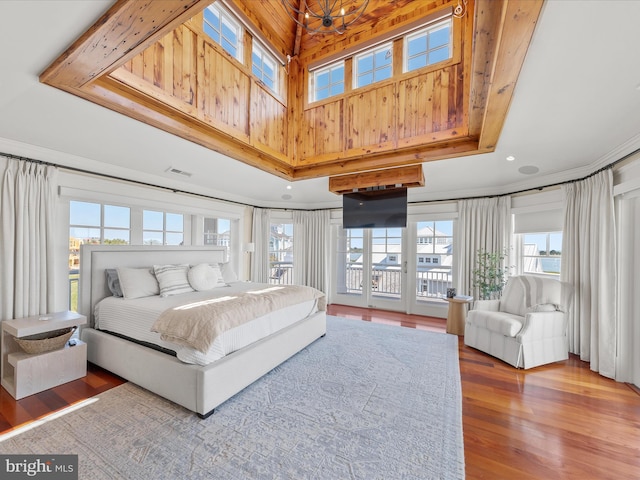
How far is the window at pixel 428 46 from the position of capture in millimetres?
3480

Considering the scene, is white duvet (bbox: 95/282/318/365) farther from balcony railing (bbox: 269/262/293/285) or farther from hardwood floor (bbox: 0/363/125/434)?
balcony railing (bbox: 269/262/293/285)

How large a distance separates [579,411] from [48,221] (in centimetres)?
513

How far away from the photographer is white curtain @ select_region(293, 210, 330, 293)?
236 inches

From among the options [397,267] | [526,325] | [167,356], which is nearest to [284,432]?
[167,356]

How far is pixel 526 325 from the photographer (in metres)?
2.99

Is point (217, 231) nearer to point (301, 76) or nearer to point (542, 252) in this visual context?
point (301, 76)

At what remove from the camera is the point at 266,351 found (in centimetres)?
264

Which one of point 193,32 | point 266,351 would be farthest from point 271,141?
point 266,351

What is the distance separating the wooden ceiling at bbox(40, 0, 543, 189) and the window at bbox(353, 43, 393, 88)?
0.18 m

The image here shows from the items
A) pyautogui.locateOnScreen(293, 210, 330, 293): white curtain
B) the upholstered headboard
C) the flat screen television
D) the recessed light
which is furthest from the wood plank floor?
pyautogui.locateOnScreen(293, 210, 330, 293): white curtain

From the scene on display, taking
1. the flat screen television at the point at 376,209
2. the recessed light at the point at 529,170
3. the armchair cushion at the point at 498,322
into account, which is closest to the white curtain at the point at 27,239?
the flat screen television at the point at 376,209

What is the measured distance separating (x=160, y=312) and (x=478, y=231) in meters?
4.61

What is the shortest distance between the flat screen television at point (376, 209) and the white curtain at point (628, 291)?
2.52 meters

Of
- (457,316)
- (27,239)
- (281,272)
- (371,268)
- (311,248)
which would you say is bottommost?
(457,316)
